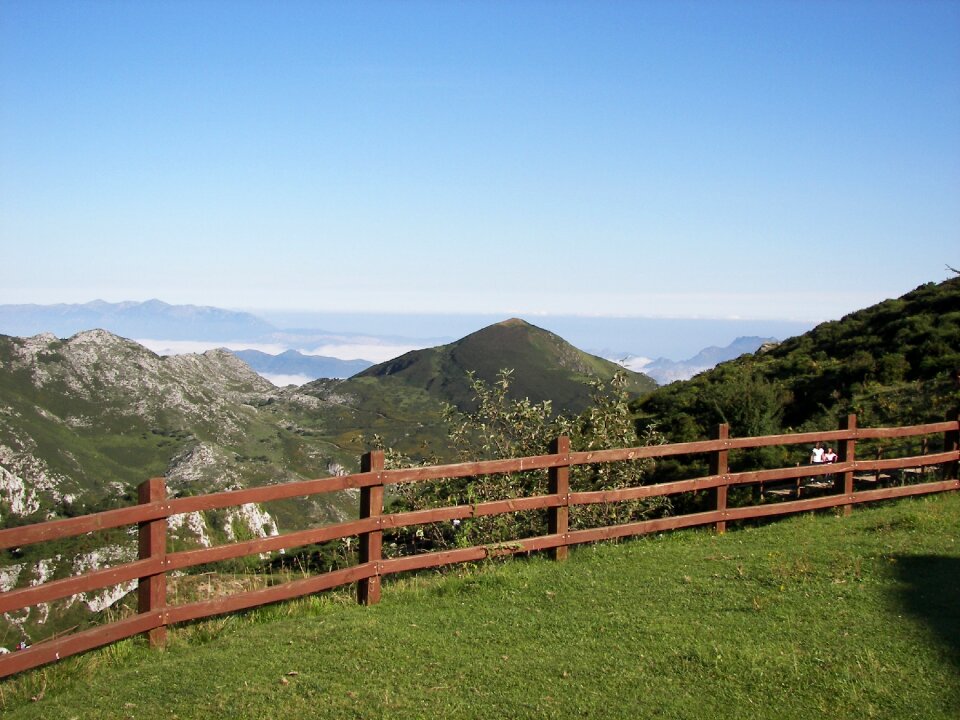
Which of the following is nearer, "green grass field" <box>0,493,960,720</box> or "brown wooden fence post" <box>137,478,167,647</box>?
"green grass field" <box>0,493,960,720</box>

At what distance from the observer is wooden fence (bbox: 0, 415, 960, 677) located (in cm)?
695

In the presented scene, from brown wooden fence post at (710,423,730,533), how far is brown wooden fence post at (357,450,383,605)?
474cm

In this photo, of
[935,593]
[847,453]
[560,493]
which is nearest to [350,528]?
[560,493]

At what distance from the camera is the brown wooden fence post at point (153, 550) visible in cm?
734

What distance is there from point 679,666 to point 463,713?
1772 millimetres

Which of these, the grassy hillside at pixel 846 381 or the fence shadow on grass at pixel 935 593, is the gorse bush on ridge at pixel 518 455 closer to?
the fence shadow on grass at pixel 935 593

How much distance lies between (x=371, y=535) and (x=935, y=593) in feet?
17.8

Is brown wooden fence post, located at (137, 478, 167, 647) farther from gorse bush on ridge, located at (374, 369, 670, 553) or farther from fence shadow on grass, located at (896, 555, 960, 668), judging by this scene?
fence shadow on grass, located at (896, 555, 960, 668)

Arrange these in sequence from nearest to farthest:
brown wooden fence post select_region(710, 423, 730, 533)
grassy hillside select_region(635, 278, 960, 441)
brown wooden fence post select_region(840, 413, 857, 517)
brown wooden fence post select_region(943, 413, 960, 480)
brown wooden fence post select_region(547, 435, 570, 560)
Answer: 1. brown wooden fence post select_region(547, 435, 570, 560)
2. brown wooden fence post select_region(710, 423, 730, 533)
3. brown wooden fence post select_region(840, 413, 857, 517)
4. brown wooden fence post select_region(943, 413, 960, 480)
5. grassy hillside select_region(635, 278, 960, 441)

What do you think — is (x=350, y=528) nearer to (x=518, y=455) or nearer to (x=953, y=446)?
(x=518, y=455)

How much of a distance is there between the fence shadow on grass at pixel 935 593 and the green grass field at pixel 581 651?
0.09 feet

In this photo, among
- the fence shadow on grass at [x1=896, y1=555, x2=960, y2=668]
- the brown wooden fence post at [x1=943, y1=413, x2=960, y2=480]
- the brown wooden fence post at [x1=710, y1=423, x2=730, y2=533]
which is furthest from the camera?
the brown wooden fence post at [x1=943, y1=413, x2=960, y2=480]

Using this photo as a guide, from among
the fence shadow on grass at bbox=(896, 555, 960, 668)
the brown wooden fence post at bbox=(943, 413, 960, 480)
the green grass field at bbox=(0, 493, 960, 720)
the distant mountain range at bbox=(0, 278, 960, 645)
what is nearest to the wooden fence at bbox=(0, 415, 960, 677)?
the green grass field at bbox=(0, 493, 960, 720)

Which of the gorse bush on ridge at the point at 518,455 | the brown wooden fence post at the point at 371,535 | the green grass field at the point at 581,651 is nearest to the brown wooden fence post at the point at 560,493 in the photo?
the green grass field at the point at 581,651
